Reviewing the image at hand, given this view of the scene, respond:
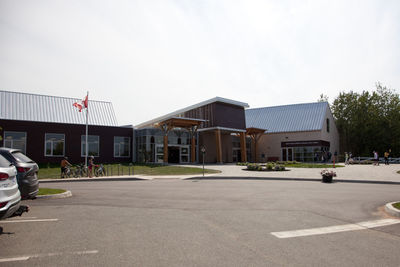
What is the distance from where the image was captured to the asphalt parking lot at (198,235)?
4570mm

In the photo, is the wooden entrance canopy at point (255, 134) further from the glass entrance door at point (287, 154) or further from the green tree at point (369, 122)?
the green tree at point (369, 122)

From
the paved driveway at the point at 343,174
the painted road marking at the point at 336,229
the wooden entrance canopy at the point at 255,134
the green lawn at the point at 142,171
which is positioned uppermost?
the wooden entrance canopy at the point at 255,134

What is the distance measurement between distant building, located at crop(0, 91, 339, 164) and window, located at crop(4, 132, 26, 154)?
9 cm

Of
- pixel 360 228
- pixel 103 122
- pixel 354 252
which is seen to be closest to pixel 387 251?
pixel 354 252

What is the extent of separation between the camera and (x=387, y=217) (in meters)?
8.03

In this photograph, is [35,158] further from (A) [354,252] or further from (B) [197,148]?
(A) [354,252]

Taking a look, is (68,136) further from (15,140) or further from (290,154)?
(290,154)

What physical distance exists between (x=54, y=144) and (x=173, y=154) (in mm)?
14585

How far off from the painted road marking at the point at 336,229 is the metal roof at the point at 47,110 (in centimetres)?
3540

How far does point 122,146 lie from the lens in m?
39.8

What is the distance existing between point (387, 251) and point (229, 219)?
3.33 metres

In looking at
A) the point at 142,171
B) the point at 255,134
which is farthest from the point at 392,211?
the point at 255,134

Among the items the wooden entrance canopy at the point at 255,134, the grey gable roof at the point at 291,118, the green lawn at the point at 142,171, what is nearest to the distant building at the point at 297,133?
the grey gable roof at the point at 291,118

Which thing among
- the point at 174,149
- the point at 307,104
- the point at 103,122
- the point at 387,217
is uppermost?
the point at 307,104
